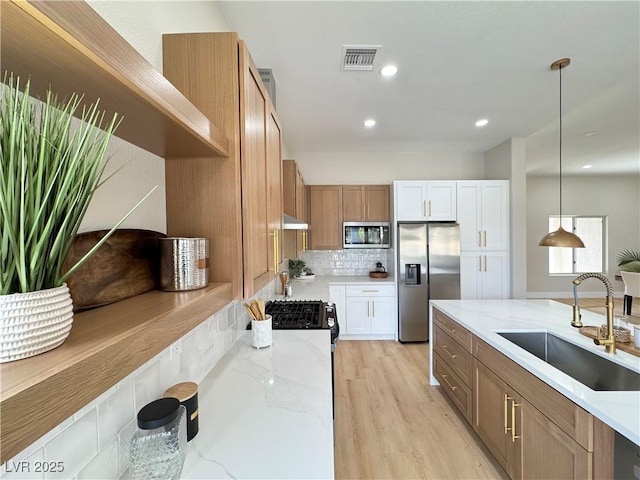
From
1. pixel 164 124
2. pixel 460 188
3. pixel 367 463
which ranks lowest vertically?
pixel 367 463

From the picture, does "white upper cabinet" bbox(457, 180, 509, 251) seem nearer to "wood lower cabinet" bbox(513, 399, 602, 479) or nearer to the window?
"wood lower cabinet" bbox(513, 399, 602, 479)

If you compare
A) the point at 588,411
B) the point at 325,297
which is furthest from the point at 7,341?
the point at 325,297

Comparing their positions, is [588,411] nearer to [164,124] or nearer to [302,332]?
[302,332]

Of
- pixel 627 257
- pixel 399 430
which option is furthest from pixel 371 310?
pixel 627 257

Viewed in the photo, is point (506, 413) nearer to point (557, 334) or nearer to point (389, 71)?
point (557, 334)

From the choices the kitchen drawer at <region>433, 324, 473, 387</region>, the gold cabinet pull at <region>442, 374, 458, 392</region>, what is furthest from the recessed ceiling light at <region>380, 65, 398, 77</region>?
the gold cabinet pull at <region>442, 374, 458, 392</region>

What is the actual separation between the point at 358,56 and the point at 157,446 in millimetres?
2462

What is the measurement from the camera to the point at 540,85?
103 inches

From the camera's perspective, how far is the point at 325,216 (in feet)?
14.6

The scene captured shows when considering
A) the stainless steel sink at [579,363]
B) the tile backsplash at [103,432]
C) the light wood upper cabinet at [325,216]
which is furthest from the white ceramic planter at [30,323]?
the light wood upper cabinet at [325,216]

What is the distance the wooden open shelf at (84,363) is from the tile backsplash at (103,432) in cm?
25

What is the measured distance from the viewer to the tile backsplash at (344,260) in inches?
186

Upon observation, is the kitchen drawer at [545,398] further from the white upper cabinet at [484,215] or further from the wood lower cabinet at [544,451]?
the white upper cabinet at [484,215]

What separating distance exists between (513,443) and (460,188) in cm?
330
